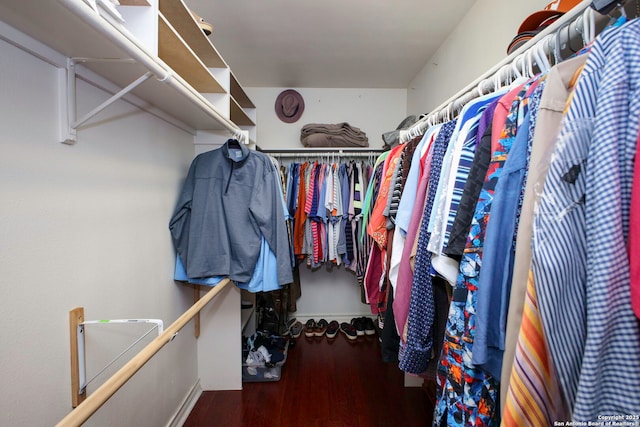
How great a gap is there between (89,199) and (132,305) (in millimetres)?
477

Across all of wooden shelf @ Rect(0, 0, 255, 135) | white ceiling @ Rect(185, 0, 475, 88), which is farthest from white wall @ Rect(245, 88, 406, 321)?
wooden shelf @ Rect(0, 0, 255, 135)

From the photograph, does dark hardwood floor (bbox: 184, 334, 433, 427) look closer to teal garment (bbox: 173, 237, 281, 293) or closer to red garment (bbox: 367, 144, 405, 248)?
teal garment (bbox: 173, 237, 281, 293)

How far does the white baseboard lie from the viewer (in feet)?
4.65

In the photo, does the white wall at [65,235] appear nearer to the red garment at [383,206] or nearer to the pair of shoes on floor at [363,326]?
the red garment at [383,206]

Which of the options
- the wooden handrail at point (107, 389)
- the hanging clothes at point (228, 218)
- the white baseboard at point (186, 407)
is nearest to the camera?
the wooden handrail at point (107, 389)

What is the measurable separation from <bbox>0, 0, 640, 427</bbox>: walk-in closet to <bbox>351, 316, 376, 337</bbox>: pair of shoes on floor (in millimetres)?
239

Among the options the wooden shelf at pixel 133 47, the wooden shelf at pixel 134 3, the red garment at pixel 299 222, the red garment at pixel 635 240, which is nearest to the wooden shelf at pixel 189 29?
the wooden shelf at pixel 133 47

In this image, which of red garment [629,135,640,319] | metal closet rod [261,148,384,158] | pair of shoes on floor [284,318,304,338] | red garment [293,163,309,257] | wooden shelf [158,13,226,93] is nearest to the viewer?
red garment [629,135,640,319]

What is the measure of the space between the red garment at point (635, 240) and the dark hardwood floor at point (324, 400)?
1.59m

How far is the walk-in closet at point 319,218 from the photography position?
1.14 feet

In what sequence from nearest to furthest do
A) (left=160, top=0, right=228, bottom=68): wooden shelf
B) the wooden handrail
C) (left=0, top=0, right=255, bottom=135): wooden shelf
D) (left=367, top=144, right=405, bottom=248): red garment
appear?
the wooden handrail < (left=0, top=0, right=255, bottom=135): wooden shelf < (left=160, top=0, right=228, bottom=68): wooden shelf < (left=367, top=144, right=405, bottom=248): red garment

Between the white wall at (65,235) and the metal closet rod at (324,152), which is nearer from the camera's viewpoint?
the white wall at (65,235)

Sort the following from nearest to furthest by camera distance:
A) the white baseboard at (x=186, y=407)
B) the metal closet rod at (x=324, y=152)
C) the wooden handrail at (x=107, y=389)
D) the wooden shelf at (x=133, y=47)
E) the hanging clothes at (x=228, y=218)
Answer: the wooden handrail at (x=107, y=389) → the wooden shelf at (x=133, y=47) → the hanging clothes at (x=228, y=218) → the white baseboard at (x=186, y=407) → the metal closet rod at (x=324, y=152)

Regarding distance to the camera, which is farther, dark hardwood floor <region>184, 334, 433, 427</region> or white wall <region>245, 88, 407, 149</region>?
white wall <region>245, 88, 407, 149</region>
